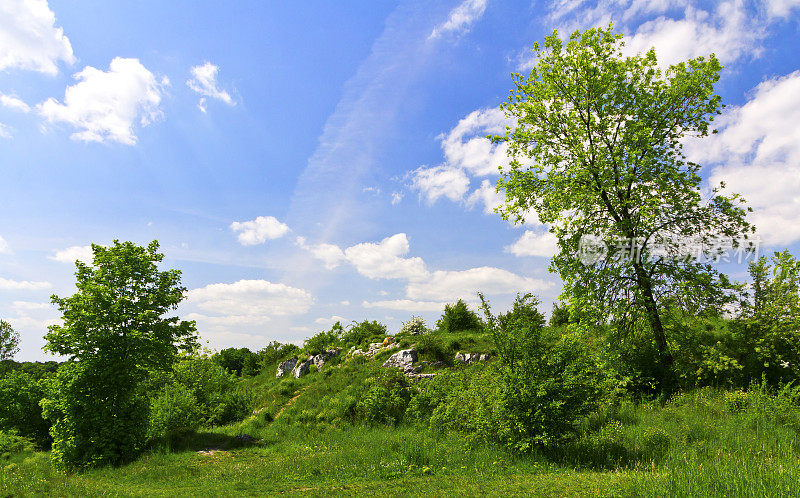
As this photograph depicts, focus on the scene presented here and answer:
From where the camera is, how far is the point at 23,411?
23328 millimetres

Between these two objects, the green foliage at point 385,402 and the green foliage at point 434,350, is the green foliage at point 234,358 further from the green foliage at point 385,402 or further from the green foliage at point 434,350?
the green foliage at point 385,402

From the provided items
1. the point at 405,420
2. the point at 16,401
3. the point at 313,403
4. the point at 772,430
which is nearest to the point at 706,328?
the point at 772,430

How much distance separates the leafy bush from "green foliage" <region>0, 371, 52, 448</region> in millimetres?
23317

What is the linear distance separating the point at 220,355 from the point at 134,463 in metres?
38.1

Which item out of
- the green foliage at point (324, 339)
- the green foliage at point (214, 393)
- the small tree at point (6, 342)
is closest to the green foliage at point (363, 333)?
the green foliage at point (324, 339)

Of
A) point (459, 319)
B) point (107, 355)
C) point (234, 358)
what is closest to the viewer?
point (107, 355)

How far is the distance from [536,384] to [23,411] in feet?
96.3

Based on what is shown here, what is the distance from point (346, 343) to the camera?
3325cm

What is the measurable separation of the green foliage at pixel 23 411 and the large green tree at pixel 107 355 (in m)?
10.5

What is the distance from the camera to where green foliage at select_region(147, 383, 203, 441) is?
59.6ft

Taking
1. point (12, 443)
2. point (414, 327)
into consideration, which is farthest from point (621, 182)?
point (12, 443)

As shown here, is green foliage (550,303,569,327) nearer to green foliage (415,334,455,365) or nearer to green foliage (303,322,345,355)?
green foliage (415,334,455,365)

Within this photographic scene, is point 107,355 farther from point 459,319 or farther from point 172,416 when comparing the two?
point 459,319

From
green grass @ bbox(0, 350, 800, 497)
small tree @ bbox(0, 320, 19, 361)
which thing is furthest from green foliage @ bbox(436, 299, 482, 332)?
small tree @ bbox(0, 320, 19, 361)
